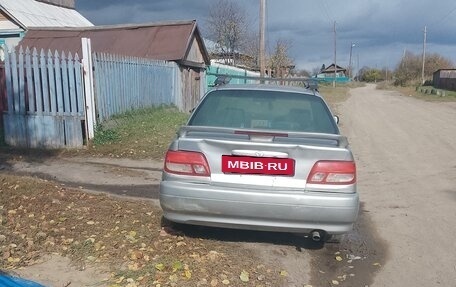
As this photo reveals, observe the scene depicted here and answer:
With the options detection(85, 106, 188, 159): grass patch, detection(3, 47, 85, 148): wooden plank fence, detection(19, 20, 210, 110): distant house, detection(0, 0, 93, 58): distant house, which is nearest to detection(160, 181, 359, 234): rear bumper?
detection(85, 106, 188, 159): grass patch

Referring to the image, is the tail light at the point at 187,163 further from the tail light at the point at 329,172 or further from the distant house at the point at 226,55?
the distant house at the point at 226,55

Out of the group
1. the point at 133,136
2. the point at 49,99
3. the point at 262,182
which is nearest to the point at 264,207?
the point at 262,182

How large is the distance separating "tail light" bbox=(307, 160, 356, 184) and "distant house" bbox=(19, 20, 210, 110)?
13319mm

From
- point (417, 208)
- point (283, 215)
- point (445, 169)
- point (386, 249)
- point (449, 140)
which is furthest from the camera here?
point (449, 140)

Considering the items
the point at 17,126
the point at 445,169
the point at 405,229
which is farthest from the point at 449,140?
the point at 17,126

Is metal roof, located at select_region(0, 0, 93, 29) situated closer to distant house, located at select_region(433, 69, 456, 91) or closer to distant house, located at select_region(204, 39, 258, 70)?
distant house, located at select_region(204, 39, 258, 70)

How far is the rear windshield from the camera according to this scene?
4488mm

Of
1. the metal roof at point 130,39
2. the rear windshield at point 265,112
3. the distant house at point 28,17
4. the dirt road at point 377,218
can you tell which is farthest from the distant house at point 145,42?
the rear windshield at point 265,112

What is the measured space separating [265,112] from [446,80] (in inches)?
2109

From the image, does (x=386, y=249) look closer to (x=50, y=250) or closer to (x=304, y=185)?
(x=304, y=185)

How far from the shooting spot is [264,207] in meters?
3.66

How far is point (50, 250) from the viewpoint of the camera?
389 cm

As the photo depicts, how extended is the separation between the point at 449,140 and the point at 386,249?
8.95 meters

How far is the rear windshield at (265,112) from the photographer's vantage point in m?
4.49
